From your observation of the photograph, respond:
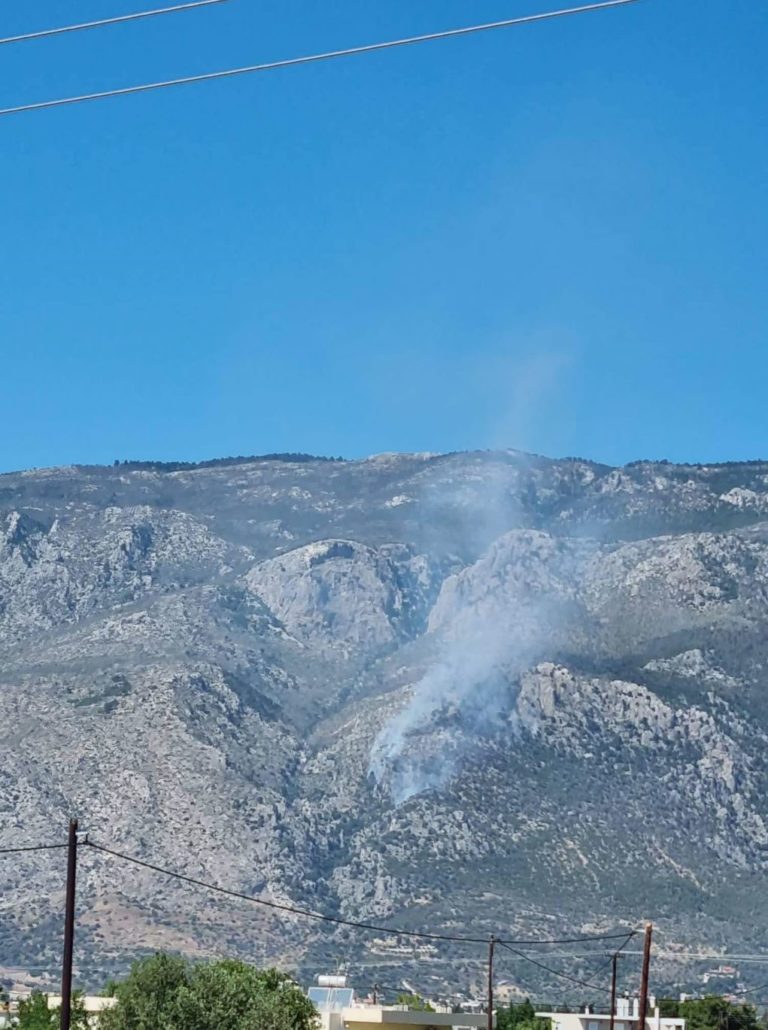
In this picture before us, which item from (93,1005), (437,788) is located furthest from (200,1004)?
(437,788)

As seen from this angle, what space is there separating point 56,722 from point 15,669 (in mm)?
18466

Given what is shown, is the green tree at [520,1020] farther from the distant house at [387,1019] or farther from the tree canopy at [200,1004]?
the tree canopy at [200,1004]

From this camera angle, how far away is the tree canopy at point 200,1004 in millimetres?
64562

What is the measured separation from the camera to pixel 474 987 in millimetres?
142125

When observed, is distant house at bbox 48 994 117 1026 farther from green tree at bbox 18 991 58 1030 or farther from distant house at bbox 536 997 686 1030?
distant house at bbox 536 997 686 1030

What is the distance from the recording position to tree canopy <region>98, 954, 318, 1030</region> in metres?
64.6

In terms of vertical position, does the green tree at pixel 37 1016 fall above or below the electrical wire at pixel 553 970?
below

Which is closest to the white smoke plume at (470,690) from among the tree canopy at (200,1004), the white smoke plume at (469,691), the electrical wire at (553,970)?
the white smoke plume at (469,691)

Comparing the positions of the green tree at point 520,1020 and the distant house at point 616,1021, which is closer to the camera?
the green tree at point 520,1020

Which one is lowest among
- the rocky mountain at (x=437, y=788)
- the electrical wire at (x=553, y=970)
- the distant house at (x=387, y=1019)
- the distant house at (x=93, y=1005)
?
the distant house at (x=387, y=1019)

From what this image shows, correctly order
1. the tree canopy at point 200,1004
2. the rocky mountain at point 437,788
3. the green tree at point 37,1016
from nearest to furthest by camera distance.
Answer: the tree canopy at point 200,1004
the green tree at point 37,1016
the rocky mountain at point 437,788

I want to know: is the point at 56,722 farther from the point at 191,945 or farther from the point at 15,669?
the point at 191,945

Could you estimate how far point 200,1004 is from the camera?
65000 millimetres

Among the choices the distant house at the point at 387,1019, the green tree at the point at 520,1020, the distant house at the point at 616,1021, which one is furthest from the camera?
the distant house at the point at 616,1021
